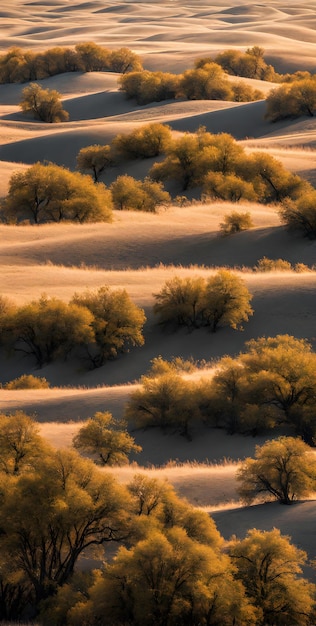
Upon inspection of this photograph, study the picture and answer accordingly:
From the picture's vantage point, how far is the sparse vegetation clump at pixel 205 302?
3547 cm

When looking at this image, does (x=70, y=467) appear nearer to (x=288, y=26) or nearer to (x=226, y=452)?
(x=226, y=452)

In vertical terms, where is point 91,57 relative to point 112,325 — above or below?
above

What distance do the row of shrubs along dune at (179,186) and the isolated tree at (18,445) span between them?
24.6 metres

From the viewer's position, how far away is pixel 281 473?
67.8 ft

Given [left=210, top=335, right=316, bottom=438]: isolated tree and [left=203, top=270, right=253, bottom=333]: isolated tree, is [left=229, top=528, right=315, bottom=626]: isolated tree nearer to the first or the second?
[left=210, top=335, right=316, bottom=438]: isolated tree

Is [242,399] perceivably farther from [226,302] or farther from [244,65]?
[244,65]

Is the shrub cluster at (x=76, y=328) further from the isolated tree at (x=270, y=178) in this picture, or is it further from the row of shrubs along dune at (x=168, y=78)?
the row of shrubs along dune at (x=168, y=78)

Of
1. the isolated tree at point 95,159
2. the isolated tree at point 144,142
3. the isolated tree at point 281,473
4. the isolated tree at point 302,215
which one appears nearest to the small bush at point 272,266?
the isolated tree at point 302,215

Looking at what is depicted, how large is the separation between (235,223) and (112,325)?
11656 mm

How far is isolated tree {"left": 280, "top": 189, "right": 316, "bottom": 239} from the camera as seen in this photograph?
43906 millimetres

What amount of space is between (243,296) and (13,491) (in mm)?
18680

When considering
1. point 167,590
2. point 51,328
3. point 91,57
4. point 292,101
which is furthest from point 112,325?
point 91,57

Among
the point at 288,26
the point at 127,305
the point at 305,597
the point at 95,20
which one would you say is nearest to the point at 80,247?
the point at 127,305

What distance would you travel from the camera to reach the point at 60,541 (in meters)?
18.6
